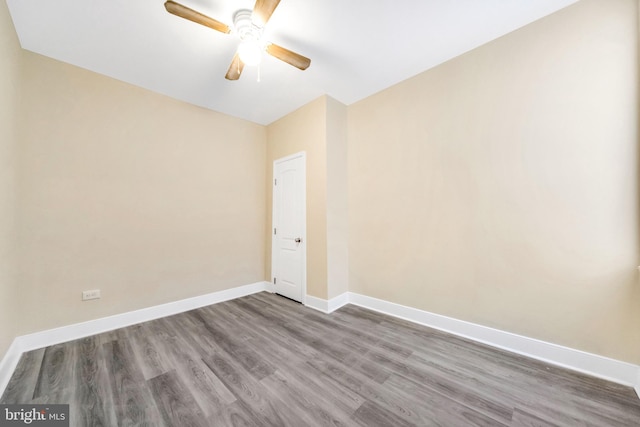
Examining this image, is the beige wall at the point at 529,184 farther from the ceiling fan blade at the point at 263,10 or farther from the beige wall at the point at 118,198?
the beige wall at the point at 118,198

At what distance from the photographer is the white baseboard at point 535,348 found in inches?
65.4

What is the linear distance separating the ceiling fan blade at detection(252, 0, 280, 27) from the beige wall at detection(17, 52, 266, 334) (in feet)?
6.92

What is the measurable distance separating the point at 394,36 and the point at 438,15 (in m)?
0.36

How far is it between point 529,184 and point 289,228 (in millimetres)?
2866

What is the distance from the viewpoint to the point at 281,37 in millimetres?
2123


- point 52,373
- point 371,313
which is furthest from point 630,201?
point 52,373

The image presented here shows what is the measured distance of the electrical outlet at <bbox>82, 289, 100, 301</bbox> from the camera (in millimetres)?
2428

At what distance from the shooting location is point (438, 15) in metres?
1.91

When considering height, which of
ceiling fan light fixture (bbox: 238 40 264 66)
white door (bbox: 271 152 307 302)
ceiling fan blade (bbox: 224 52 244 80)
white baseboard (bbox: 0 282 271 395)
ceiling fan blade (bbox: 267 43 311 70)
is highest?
ceiling fan blade (bbox: 267 43 311 70)

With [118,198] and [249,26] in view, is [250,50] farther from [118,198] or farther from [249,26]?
[118,198]

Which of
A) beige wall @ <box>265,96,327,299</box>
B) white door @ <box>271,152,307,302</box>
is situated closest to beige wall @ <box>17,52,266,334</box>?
white door @ <box>271,152,307,302</box>

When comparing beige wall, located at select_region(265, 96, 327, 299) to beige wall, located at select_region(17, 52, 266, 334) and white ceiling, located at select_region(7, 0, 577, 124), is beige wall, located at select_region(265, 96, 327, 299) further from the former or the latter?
beige wall, located at select_region(17, 52, 266, 334)

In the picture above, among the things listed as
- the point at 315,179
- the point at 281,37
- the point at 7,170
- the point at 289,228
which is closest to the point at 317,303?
the point at 289,228

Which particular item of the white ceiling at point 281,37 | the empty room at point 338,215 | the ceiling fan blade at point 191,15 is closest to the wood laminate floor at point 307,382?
the empty room at point 338,215
